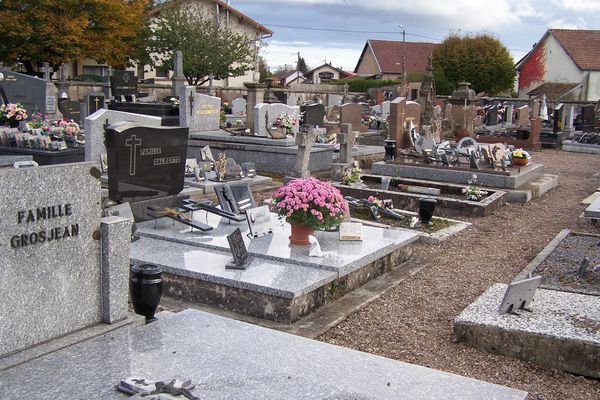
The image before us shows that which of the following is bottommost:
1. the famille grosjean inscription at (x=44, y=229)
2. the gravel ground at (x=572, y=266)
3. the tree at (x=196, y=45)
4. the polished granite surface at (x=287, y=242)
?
the gravel ground at (x=572, y=266)

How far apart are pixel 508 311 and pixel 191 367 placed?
9.68ft

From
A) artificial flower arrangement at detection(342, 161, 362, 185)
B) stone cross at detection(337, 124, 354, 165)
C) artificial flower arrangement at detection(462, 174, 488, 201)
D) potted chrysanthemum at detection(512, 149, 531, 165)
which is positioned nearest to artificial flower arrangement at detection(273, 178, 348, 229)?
artificial flower arrangement at detection(342, 161, 362, 185)

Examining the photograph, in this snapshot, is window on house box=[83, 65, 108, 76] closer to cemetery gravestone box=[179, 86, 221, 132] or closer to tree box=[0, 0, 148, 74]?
tree box=[0, 0, 148, 74]

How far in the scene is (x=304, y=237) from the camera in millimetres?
7168

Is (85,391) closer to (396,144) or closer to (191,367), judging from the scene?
(191,367)

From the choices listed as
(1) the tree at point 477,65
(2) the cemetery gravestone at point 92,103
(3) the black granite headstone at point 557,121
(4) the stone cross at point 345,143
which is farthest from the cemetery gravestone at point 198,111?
(1) the tree at point 477,65

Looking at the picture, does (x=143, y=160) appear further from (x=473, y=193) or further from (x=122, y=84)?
(x=122, y=84)

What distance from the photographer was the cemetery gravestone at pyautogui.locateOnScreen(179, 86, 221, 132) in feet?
51.2

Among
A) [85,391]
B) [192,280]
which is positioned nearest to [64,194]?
[85,391]

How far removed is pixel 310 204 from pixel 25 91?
39.8 feet

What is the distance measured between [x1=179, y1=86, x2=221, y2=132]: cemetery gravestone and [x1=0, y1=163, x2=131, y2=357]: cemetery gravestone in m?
11.5

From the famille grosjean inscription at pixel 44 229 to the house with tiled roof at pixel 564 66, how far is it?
4220 centimetres

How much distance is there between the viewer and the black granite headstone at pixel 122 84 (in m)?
22.0

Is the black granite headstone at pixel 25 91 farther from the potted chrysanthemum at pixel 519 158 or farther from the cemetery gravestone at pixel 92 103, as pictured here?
the potted chrysanthemum at pixel 519 158
